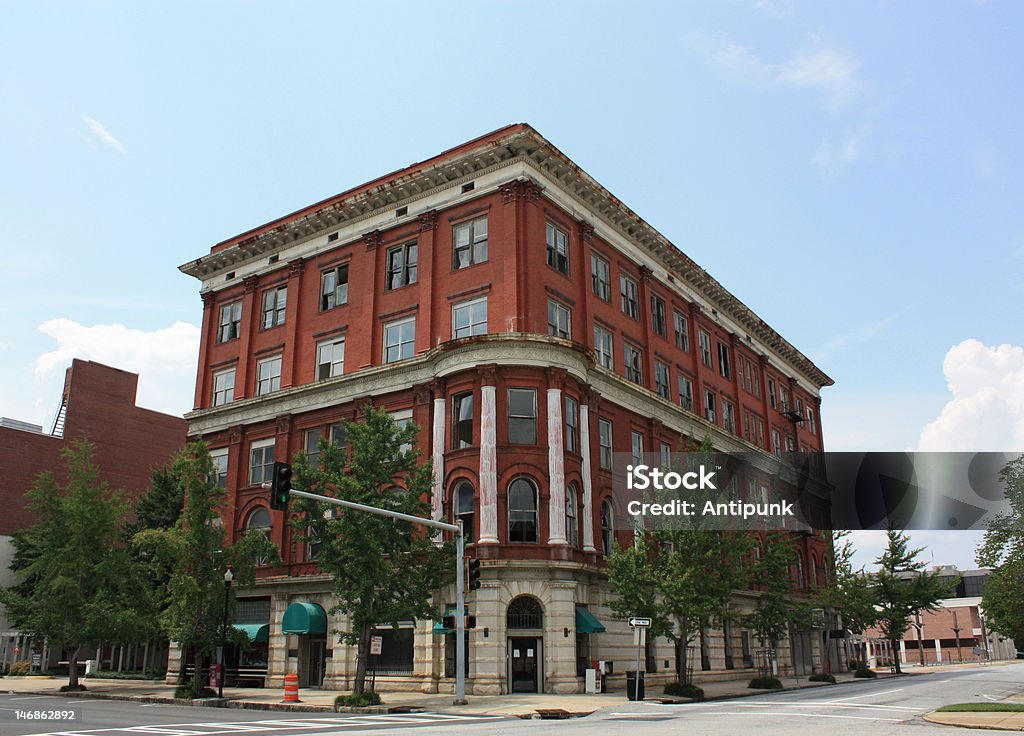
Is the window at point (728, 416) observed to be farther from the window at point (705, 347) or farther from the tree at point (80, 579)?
the tree at point (80, 579)

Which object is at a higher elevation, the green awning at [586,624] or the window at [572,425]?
the window at [572,425]

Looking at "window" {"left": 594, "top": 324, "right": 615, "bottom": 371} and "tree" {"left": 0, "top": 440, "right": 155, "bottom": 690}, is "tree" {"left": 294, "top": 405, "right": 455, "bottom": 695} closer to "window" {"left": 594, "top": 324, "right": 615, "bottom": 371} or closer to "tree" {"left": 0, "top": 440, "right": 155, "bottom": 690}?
"window" {"left": 594, "top": 324, "right": 615, "bottom": 371}

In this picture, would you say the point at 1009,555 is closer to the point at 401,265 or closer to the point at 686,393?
the point at 686,393

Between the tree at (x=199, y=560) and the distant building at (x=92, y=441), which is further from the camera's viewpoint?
the distant building at (x=92, y=441)

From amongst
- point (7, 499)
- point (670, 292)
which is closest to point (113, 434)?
point (7, 499)

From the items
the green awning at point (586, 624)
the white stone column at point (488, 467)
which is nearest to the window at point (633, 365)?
the white stone column at point (488, 467)

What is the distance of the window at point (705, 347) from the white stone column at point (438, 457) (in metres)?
23.8

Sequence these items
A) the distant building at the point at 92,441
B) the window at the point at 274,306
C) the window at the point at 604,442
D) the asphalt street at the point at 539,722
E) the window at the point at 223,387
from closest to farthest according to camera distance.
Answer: the asphalt street at the point at 539,722 → the window at the point at 604,442 → the window at the point at 274,306 → the window at the point at 223,387 → the distant building at the point at 92,441

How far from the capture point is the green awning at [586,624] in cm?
3750

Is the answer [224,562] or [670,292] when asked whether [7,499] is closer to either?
[224,562]

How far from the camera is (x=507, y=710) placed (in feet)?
93.2

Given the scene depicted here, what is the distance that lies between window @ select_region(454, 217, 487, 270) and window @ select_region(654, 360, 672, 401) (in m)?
14.2

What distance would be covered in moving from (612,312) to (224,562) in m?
23.1

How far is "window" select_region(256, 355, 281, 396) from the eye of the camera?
50.5m
